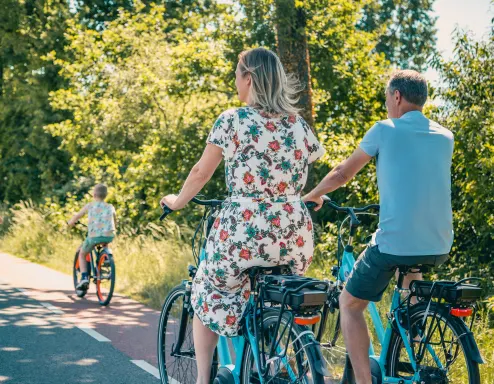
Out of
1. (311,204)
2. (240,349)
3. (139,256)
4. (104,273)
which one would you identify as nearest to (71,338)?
(104,273)

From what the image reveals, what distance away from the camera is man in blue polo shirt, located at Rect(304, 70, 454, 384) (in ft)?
12.8

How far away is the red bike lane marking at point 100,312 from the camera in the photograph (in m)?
7.77

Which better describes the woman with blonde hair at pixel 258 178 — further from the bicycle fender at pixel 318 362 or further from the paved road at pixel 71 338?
the paved road at pixel 71 338

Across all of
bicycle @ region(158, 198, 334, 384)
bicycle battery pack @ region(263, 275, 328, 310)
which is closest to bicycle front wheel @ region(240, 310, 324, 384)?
bicycle @ region(158, 198, 334, 384)

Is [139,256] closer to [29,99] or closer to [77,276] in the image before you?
[77,276]

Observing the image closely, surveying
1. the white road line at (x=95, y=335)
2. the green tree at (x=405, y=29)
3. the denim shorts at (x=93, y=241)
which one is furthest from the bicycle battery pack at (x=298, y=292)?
the green tree at (x=405, y=29)

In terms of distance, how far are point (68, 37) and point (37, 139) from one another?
27.4 ft

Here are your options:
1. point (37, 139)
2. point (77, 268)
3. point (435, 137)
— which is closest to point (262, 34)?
point (77, 268)

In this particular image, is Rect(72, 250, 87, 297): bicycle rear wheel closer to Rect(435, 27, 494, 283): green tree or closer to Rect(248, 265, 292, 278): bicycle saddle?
Rect(435, 27, 494, 283): green tree

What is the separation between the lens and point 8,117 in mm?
28172

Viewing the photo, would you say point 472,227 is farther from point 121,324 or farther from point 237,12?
point 237,12

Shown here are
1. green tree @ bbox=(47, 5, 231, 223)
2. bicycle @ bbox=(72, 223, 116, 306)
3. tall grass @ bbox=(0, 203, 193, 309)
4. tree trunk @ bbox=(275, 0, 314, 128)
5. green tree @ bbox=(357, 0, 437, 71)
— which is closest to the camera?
bicycle @ bbox=(72, 223, 116, 306)

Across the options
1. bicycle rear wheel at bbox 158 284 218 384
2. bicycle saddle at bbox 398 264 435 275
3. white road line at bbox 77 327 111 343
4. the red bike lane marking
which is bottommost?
white road line at bbox 77 327 111 343

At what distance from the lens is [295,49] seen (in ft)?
38.9
